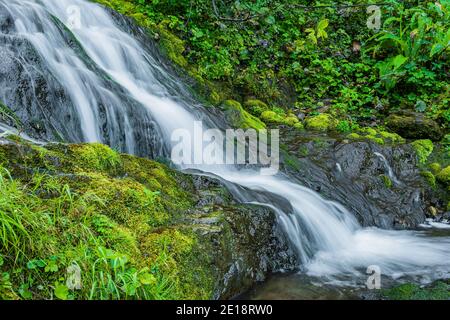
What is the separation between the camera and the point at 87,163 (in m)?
3.36

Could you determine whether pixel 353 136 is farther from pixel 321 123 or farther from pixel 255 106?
pixel 255 106

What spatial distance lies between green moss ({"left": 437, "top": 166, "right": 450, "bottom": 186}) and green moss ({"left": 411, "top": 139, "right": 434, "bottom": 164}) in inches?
17.4

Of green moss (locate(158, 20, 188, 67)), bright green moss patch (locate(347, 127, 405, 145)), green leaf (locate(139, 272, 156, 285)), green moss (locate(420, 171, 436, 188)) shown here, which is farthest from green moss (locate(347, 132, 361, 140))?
green leaf (locate(139, 272, 156, 285))

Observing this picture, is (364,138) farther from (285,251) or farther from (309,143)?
(285,251)

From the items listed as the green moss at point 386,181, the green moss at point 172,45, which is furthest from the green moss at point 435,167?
the green moss at point 172,45

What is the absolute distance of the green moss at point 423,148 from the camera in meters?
7.22

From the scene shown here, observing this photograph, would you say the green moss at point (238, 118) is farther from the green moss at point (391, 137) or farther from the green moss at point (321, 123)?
the green moss at point (391, 137)

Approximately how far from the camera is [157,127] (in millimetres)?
5703

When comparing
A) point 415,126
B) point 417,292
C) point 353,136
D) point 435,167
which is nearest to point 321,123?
point 353,136

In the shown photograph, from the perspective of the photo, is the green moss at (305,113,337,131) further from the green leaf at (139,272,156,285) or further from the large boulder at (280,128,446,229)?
the green leaf at (139,272,156,285)

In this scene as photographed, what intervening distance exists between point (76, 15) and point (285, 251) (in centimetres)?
547

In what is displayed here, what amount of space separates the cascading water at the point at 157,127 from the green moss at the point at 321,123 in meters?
2.26

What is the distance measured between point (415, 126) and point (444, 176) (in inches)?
66.1
